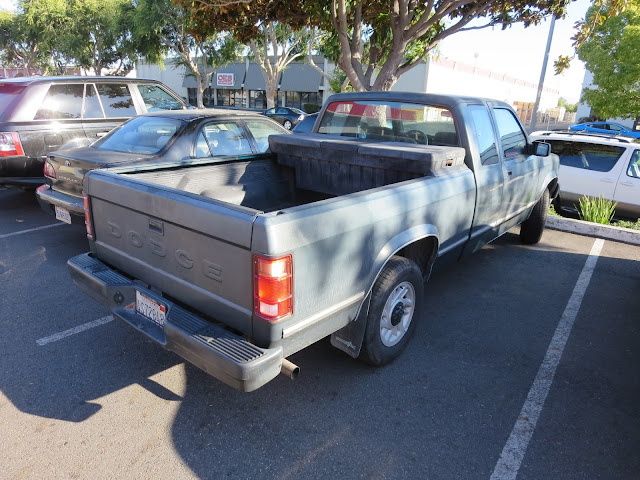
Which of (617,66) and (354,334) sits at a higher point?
(617,66)

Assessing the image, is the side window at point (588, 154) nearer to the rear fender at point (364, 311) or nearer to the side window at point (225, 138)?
the side window at point (225, 138)

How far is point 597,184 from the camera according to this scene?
769 cm

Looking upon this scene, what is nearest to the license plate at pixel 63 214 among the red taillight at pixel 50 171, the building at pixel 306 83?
the red taillight at pixel 50 171

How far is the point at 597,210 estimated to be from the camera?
721cm

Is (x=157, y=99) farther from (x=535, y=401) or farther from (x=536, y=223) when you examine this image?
(x=535, y=401)

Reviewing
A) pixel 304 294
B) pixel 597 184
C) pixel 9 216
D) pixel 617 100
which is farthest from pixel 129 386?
pixel 617 100

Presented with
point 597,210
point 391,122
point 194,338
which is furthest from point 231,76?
point 194,338

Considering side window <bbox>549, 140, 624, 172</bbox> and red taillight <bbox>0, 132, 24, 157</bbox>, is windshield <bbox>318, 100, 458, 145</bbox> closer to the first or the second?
red taillight <bbox>0, 132, 24, 157</bbox>

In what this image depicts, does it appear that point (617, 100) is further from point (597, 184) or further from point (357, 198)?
point (357, 198)

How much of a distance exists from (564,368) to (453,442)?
4.45 feet

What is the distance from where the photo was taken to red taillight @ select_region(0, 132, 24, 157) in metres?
6.04

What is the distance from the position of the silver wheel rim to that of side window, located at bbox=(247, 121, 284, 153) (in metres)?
3.04

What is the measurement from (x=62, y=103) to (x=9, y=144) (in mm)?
953

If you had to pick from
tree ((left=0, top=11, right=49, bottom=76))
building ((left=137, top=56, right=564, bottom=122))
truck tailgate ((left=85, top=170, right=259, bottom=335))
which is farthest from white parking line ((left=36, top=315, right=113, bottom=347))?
tree ((left=0, top=11, right=49, bottom=76))
